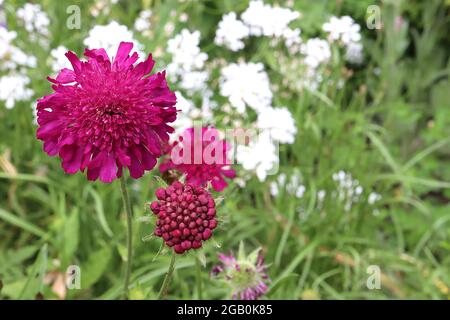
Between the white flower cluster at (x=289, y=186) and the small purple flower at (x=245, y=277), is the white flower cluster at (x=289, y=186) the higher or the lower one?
the higher one

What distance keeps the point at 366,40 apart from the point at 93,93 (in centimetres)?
199

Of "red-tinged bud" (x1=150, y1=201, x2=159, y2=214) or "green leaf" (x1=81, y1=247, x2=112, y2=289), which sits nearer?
"red-tinged bud" (x1=150, y1=201, x2=159, y2=214)

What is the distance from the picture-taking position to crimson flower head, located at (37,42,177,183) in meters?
1.09

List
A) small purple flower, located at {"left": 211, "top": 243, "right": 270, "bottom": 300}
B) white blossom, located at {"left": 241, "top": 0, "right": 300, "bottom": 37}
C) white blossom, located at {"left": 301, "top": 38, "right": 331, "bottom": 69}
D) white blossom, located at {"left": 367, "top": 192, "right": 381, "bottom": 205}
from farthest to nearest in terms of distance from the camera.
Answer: white blossom, located at {"left": 367, "top": 192, "right": 381, "bottom": 205}, white blossom, located at {"left": 301, "top": 38, "right": 331, "bottom": 69}, white blossom, located at {"left": 241, "top": 0, "right": 300, "bottom": 37}, small purple flower, located at {"left": 211, "top": 243, "right": 270, "bottom": 300}

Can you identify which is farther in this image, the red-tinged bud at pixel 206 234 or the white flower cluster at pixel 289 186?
the white flower cluster at pixel 289 186

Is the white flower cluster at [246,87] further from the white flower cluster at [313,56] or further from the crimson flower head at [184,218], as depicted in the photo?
the crimson flower head at [184,218]

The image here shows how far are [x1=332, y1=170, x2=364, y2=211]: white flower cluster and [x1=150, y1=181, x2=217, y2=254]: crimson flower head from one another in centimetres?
98

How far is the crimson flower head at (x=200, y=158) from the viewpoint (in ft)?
4.44

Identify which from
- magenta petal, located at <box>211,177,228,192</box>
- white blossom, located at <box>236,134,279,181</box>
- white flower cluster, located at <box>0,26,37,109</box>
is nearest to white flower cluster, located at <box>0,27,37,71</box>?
white flower cluster, located at <box>0,26,37,109</box>

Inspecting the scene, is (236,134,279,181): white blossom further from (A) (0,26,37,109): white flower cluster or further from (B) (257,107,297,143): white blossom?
(A) (0,26,37,109): white flower cluster

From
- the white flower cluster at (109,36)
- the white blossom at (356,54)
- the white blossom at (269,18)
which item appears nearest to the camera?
the white flower cluster at (109,36)
